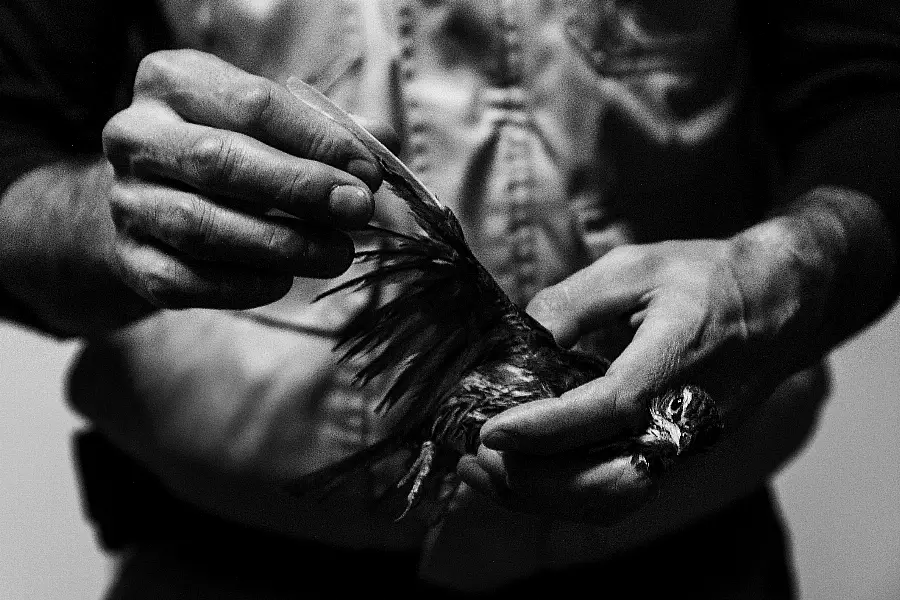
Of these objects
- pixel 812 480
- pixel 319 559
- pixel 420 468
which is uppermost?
pixel 420 468

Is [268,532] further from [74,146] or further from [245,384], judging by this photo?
[74,146]

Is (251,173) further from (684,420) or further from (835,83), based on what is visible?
(835,83)

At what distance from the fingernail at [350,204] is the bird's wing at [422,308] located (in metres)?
0.02

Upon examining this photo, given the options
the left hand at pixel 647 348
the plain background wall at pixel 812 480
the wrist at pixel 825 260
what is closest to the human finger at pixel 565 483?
the left hand at pixel 647 348

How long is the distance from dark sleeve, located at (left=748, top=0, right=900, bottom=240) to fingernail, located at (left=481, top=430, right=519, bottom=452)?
7.7 inches

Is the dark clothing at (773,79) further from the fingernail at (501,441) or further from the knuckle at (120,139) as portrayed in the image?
the fingernail at (501,441)

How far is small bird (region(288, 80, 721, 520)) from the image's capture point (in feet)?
1.05

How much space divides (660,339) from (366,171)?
0.11m

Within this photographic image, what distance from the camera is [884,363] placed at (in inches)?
24.8

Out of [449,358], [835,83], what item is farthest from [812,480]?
[449,358]

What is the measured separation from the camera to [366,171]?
0.30 meters

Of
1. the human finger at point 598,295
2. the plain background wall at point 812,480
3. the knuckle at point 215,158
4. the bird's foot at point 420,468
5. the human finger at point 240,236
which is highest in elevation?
the knuckle at point 215,158

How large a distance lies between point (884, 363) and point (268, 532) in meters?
0.39

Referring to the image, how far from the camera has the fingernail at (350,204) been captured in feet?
0.95
